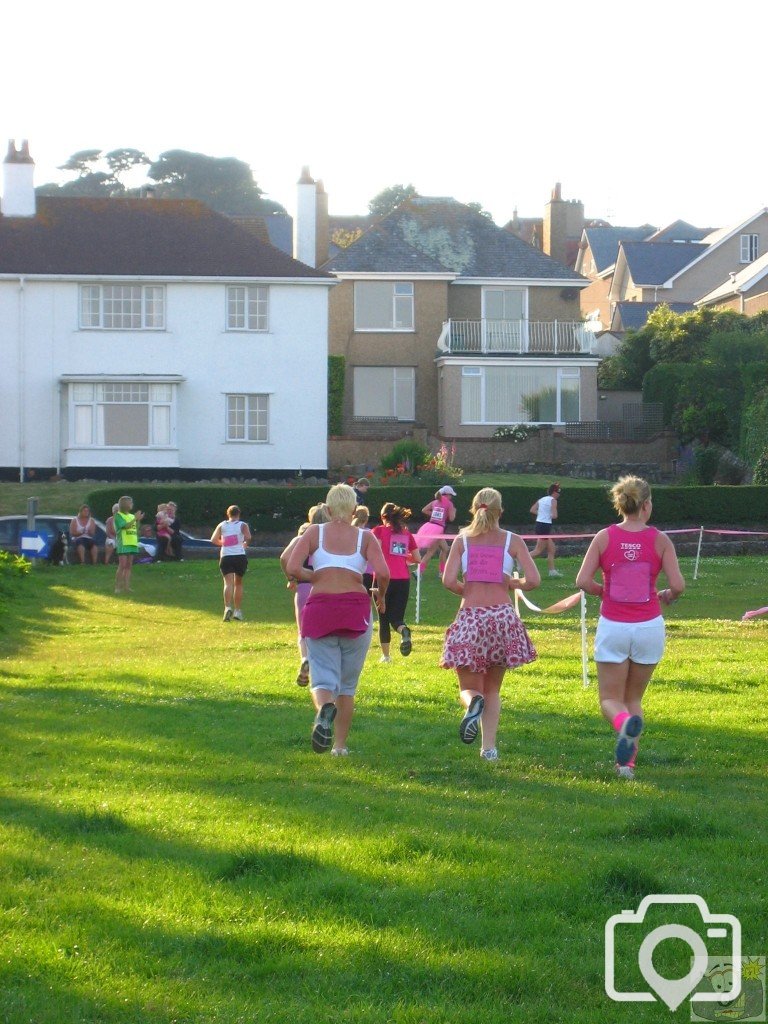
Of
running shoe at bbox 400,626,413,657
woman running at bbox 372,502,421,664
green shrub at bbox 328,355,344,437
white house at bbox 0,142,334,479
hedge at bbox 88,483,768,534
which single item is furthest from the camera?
green shrub at bbox 328,355,344,437

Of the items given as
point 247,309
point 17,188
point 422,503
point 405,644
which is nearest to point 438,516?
point 422,503

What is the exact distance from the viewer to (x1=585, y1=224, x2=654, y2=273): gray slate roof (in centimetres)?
7919

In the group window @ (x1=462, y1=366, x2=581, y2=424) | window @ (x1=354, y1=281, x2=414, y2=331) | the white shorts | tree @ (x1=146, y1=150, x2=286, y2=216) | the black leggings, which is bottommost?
the black leggings

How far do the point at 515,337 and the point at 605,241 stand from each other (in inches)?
1355

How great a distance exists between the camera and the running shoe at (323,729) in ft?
29.1

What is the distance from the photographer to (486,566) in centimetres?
948

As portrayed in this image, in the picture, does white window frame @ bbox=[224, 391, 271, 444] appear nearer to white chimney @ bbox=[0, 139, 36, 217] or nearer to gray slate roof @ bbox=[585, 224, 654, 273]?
white chimney @ bbox=[0, 139, 36, 217]

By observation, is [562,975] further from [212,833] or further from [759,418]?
[759,418]

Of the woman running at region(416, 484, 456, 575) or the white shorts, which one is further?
the woman running at region(416, 484, 456, 575)

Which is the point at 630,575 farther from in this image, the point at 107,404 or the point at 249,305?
the point at 249,305

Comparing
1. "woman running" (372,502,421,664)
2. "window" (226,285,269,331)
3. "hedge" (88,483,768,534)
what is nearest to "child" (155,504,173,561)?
"hedge" (88,483,768,534)

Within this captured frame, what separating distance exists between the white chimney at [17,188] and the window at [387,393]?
12.8m

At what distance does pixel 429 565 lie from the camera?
31.8m

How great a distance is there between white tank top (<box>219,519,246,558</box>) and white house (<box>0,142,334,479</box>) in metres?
22.0
